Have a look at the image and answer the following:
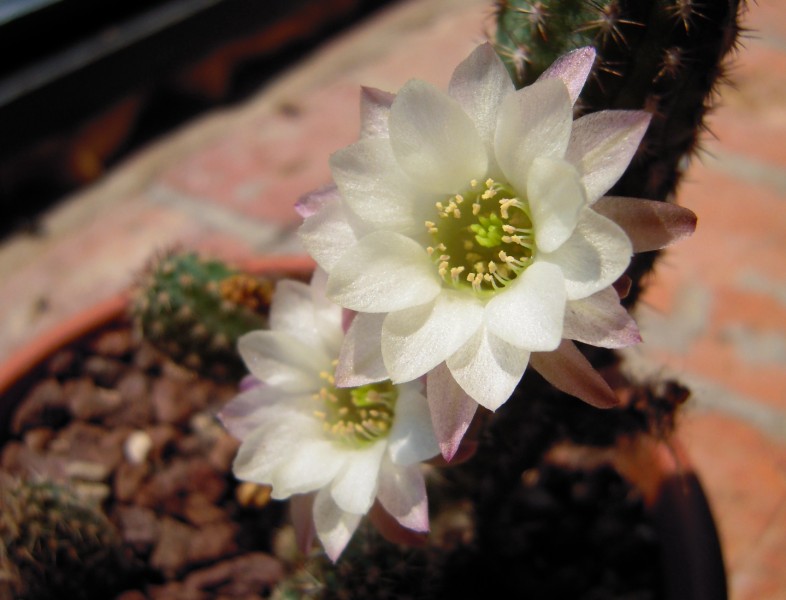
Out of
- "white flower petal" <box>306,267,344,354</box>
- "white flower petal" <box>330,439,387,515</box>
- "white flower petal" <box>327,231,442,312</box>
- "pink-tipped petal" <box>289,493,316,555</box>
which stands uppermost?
"white flower petal" <box>327,231,442,312</box>

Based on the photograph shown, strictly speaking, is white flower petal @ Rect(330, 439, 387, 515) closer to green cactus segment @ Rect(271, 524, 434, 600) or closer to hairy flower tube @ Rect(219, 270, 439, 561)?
hairy flower tube @ Rect(219, 270, 439, 561)

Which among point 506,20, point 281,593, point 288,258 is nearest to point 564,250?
point 506,20

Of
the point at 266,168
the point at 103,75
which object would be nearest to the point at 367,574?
the point at 266,168

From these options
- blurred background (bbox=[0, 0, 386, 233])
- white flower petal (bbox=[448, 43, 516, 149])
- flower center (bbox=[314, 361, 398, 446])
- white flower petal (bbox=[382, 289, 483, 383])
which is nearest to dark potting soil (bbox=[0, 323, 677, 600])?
flower center (bbox=[314, 361, 398, 446])

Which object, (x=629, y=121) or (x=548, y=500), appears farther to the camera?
(x=548, y=500)

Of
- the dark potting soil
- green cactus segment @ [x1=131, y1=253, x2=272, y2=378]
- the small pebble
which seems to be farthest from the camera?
the small pebble

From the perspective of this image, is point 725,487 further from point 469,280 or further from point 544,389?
point 469,280
